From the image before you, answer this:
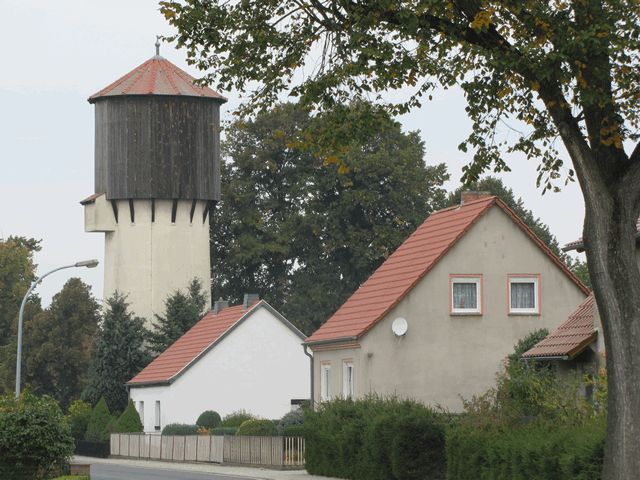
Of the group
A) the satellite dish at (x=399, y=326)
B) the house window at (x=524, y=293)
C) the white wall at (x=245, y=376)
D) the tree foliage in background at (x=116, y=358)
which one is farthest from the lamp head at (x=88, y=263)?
the tree foliage in background at (x=116, y=358)

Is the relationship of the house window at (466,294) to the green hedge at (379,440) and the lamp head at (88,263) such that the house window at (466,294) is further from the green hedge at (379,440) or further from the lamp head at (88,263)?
the lamp head at (88,263)

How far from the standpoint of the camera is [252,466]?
4816 cm

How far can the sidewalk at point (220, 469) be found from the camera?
3903 cm

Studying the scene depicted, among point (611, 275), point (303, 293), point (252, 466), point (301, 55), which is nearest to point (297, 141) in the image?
point (301, 55)

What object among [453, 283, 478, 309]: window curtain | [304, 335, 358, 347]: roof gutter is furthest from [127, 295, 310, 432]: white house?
[453, 283, 478, 309]: window curtain

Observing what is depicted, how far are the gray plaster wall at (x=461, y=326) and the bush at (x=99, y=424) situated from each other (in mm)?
23459

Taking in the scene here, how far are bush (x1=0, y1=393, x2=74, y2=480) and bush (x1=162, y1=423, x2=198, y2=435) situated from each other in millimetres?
30387

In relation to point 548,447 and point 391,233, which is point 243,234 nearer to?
point 391,233

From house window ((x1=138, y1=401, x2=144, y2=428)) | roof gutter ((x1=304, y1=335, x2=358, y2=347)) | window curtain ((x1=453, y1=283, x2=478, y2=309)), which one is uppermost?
window curtain ((x1=453, y1=283, x2=478, y2=309))

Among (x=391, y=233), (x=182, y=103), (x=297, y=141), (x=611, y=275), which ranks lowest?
(x=611, y=275)

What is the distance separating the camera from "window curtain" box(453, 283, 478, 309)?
44.2 metres

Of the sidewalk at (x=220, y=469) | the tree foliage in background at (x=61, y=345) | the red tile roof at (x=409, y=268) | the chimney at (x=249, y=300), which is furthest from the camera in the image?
the tree foliage in background at (x=61, y=345)

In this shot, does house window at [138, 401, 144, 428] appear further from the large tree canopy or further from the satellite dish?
the large tree canopy

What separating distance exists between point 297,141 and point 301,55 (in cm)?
127
